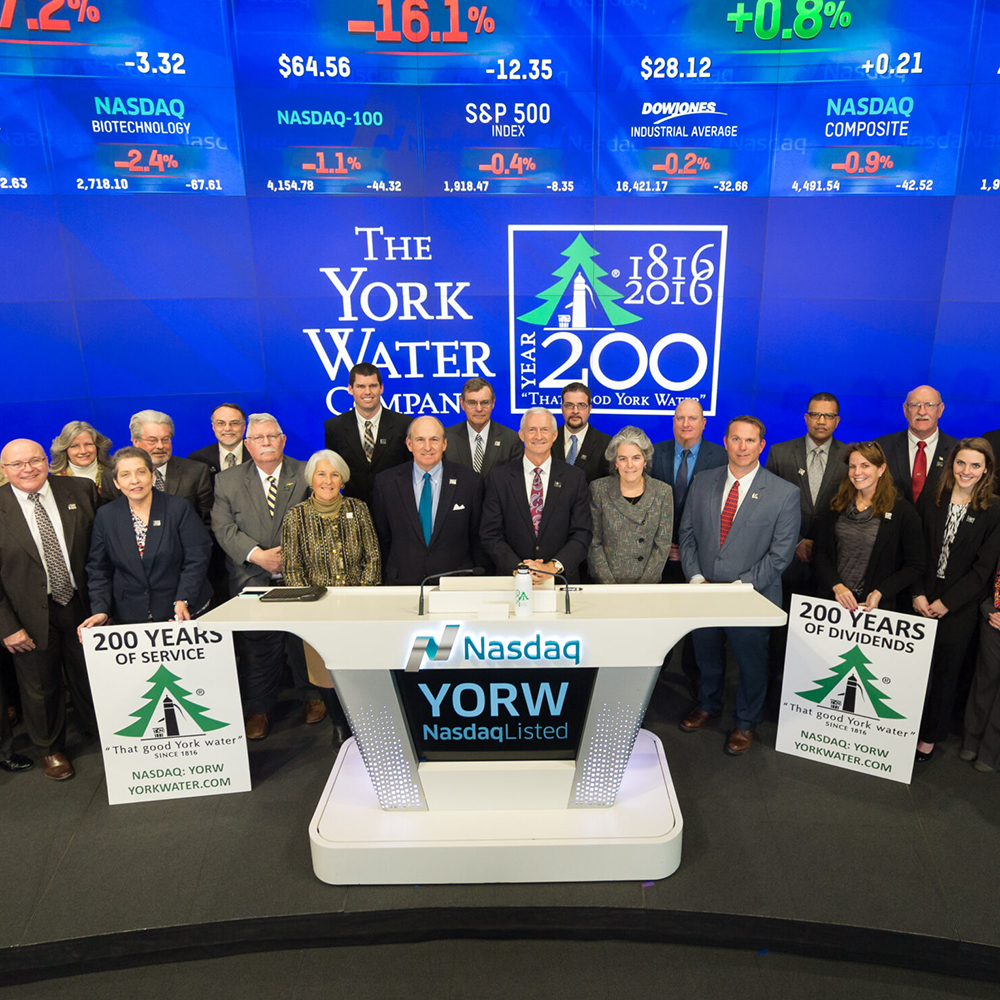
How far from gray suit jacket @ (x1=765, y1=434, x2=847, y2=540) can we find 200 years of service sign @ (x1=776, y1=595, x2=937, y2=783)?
73 centimetres

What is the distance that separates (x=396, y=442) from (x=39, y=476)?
1.83 metres

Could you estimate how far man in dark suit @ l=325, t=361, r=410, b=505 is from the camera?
13.9ft

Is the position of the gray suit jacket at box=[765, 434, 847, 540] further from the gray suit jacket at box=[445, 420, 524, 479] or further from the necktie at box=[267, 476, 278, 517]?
the necktie at box=[267, 476, 278, 517]

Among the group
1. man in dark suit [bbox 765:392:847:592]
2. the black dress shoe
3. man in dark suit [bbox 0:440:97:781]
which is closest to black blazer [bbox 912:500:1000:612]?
man in dark suit [bbox 765:392:847:592]

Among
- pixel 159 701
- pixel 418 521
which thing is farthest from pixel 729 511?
pixel 159 701

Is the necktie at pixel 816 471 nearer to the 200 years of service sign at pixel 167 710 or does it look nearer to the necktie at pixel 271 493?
the necktie at pixel 271 493

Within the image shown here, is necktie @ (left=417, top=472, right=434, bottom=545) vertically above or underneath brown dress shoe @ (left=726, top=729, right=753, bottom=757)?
above

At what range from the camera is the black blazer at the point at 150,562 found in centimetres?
327

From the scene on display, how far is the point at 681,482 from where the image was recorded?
157 inches

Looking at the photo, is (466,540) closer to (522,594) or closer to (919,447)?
(522,594)

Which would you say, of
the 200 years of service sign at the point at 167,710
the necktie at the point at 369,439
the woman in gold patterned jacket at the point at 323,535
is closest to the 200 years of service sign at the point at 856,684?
the woman in gold patterned jacket at the point at 323,535

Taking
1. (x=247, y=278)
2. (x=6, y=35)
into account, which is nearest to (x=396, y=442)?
(x=247, y=278)

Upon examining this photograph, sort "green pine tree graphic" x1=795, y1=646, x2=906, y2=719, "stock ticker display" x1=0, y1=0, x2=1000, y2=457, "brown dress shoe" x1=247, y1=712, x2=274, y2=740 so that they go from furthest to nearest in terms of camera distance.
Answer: "stock ticker display" x1=0, y1=0, x2=1000, y2=457 < "brown dress shoe" x1=247, y1=712, x2=274, y2=740 < "green pine tree graphic" x1=795, y1=646, x2=906, y2=719

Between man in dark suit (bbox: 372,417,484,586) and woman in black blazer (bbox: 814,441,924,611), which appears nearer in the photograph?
woman in black blazer (bbox: 814,441,924,611)
